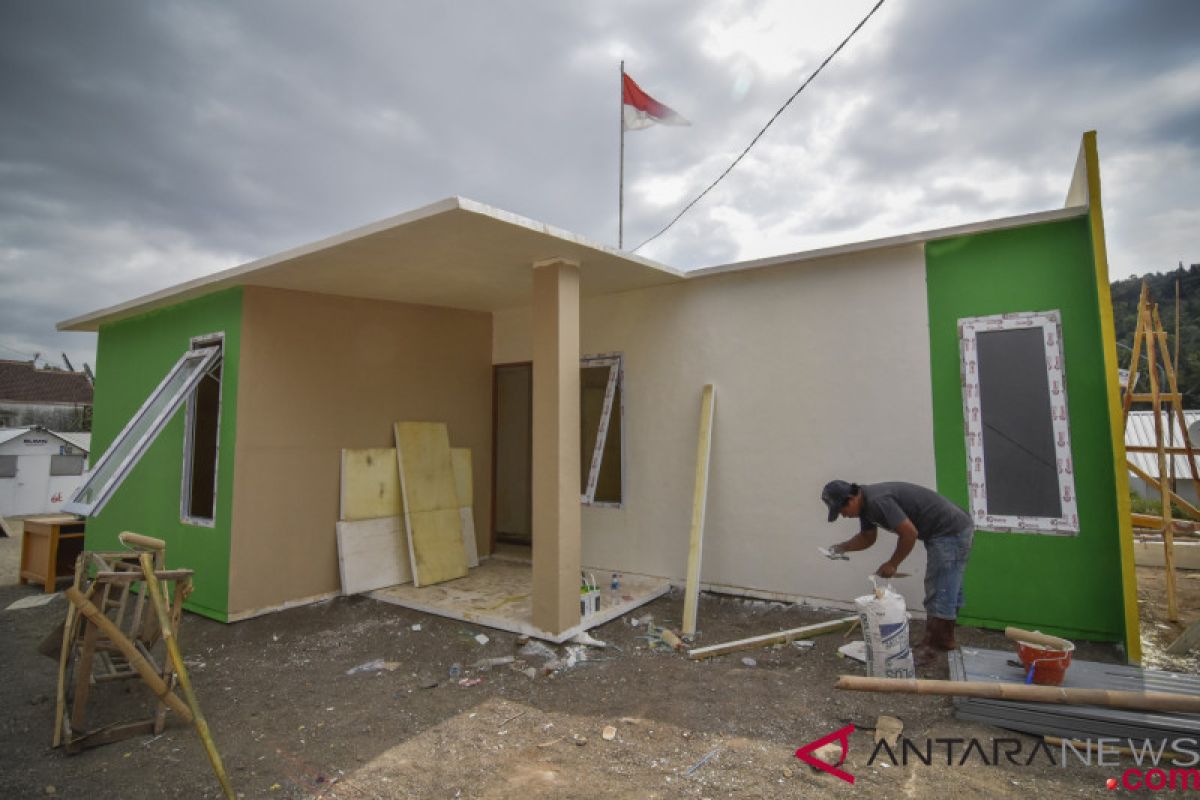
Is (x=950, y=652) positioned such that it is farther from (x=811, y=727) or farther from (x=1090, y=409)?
(x=1090, y=409)

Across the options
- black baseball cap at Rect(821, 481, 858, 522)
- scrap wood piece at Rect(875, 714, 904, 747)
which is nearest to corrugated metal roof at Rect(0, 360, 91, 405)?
black baseball cap at Rect(821, 481, 858, 522)

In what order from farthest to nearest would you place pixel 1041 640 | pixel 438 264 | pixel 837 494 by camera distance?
pixel 438 264 < pixel 837 494 < pixel 1041 640

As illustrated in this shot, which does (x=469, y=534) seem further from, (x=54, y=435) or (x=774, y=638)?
(x=54, y=435)

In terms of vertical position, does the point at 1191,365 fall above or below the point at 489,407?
above

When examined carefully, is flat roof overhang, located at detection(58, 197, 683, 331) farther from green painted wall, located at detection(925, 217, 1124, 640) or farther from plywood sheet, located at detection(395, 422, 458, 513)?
green painted wall, located at detection(925, 217, 1124, 640)

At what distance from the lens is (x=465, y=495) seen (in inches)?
271

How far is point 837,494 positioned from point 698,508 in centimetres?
158

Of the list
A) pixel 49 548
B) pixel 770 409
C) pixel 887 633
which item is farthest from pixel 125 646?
pixel 49 548

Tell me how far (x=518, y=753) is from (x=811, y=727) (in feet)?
5.08

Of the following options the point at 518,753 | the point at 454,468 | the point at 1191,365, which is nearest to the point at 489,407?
the point at 454,468

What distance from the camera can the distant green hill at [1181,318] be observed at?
80.2 feet

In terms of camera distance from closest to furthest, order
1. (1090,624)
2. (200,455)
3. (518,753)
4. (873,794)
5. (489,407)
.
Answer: (873,794) → (518,753) → (1090,624) → (200,455) → (489,407)

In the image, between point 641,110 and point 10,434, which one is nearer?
point 641,110

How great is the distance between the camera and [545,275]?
187 inches
